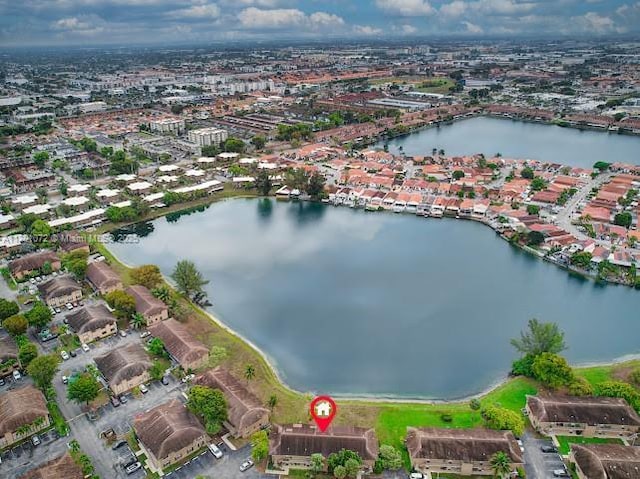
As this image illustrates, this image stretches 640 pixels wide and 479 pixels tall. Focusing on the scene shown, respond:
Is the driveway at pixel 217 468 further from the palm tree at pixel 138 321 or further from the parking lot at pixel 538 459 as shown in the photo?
the palm tree at pixel 138 321

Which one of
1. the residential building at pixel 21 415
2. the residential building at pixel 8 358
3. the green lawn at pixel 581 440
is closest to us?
the residential building at pixel 21 415

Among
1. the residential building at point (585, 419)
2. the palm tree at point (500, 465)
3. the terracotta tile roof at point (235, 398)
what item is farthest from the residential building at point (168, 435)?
the residential building at point (585, 419)

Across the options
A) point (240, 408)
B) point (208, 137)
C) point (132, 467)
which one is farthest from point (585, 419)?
point (208, 137)

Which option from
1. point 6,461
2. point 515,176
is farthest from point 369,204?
point 6,461

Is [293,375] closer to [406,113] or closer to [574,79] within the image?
[406,113]

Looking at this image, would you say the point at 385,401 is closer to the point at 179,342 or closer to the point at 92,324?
the point at 179,342

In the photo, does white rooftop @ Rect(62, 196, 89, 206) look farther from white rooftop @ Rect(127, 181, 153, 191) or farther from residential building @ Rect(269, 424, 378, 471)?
residential building @ Rect(269, 424, 378, 471)

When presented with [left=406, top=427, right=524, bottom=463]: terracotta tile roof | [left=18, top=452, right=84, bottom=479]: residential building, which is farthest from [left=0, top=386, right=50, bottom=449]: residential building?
[left=406, top=427, right=524, bottom=463]: terracotta tile roof
